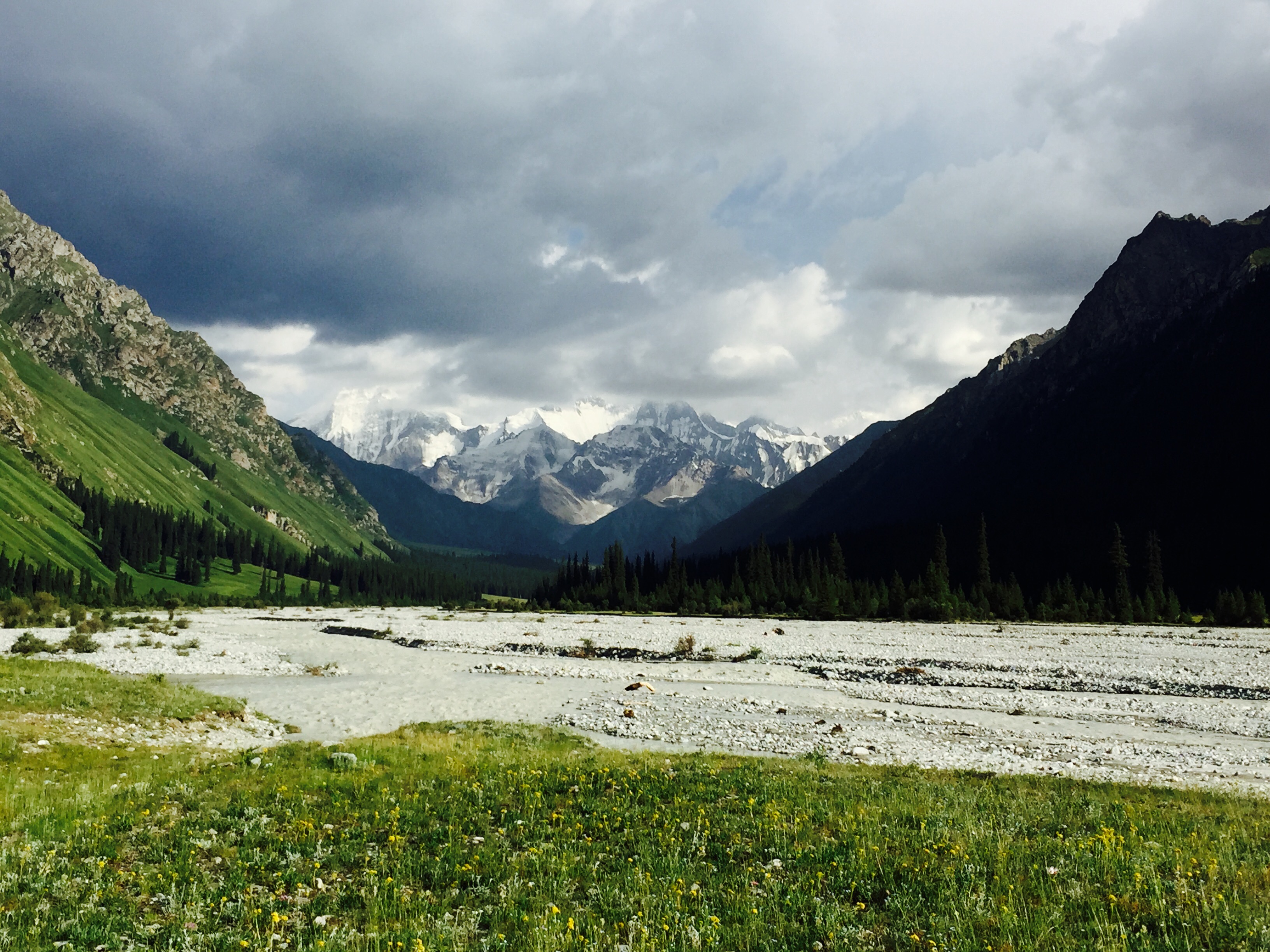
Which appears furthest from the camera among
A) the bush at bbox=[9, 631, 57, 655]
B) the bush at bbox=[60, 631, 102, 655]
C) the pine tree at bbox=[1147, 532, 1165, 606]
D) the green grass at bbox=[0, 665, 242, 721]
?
the pine tree at bbox=[1147, 532, 1165, 606]

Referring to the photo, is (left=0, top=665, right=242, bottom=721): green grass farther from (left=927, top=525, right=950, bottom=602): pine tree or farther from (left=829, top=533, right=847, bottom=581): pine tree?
(left=829, top=533, right=847, bottom=581): pine tree

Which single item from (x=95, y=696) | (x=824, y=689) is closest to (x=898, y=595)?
(x=824, y=689)

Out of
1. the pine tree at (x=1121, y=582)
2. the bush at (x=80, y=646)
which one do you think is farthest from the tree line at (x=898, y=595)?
the bush at (x=80, y=646)

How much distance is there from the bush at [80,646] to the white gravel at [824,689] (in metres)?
1.53

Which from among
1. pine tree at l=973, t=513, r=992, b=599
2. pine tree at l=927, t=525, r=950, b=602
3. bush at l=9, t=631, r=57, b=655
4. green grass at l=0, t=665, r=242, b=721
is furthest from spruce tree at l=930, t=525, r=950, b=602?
bush at l=9, t=631, r=57, b=655

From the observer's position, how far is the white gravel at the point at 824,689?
31.5m

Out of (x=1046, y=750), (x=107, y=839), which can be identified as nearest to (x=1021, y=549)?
(x=1046, y=750)

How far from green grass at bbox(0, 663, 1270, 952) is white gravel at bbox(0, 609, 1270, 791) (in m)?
A: 11.6

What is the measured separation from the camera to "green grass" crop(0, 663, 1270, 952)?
392 inches

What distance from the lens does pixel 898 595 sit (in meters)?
127

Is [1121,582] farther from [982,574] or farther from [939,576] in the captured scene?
[939,576]

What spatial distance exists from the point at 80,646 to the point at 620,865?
7702 cm

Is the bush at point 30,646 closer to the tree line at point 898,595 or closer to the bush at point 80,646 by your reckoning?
the bush at point 80,646

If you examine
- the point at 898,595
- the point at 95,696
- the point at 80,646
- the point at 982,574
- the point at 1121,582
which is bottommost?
the point at 80,646
